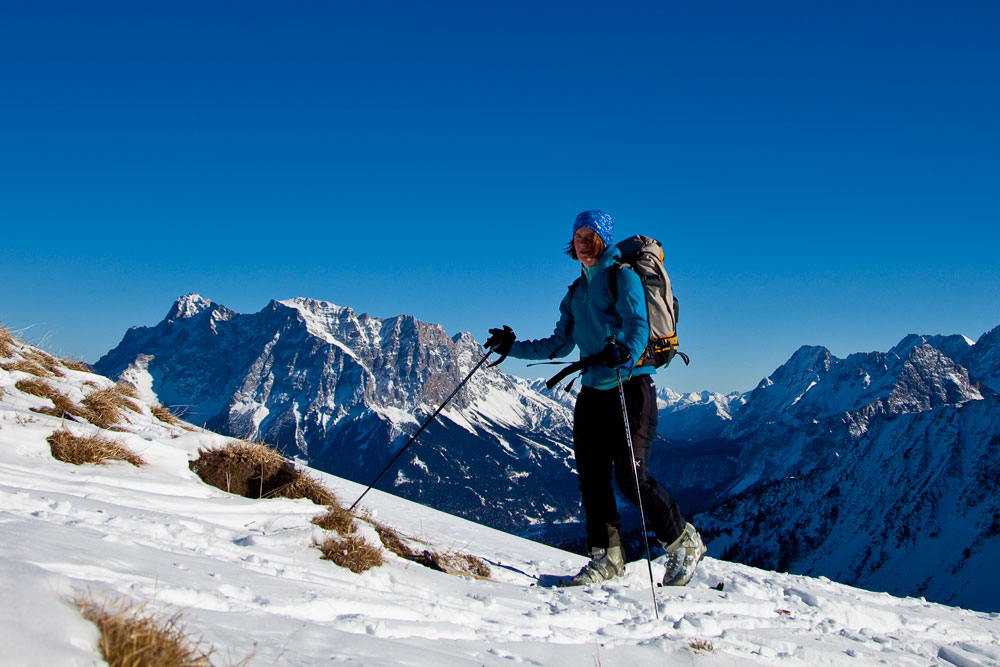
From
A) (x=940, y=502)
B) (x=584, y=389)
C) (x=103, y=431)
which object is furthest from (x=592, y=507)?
(x=940, y=502)

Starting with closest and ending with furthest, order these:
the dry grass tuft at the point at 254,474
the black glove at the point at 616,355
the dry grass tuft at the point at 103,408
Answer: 1. the black glove at the point at 616,355
2. the dry grass tuft at the point at 254,474
3. the dry grass tuft at the point at 103,408

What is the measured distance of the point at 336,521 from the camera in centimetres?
586

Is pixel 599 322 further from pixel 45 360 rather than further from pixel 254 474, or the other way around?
pixel 45 360

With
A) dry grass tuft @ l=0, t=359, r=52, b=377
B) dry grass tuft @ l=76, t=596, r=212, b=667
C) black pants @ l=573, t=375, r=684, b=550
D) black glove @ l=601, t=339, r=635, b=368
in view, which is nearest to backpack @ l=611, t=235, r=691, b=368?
black pants @ l=573, t=375, r=684, b=550

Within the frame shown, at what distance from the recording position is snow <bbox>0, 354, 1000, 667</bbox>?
281 centimetres

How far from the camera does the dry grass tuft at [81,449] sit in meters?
5.84

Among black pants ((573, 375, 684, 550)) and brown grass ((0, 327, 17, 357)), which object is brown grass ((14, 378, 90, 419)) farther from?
black pants ((573, 375, 684, 550))

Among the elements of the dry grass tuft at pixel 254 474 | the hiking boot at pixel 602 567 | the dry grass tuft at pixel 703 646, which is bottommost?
the dry grass tuft at pixel 703 646

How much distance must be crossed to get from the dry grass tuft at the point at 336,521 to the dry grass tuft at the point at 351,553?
1.40 ft

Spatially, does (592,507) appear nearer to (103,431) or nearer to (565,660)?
(565,660)

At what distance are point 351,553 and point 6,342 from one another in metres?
8.38

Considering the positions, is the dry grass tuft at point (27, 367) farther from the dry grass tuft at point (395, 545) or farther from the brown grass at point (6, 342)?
the dry grass tuft at point (395, 545)

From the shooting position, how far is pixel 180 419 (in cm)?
1034

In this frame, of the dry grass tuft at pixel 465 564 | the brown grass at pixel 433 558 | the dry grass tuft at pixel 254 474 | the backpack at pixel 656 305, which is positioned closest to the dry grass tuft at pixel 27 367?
the dry grass tuft at pixel 254 474
